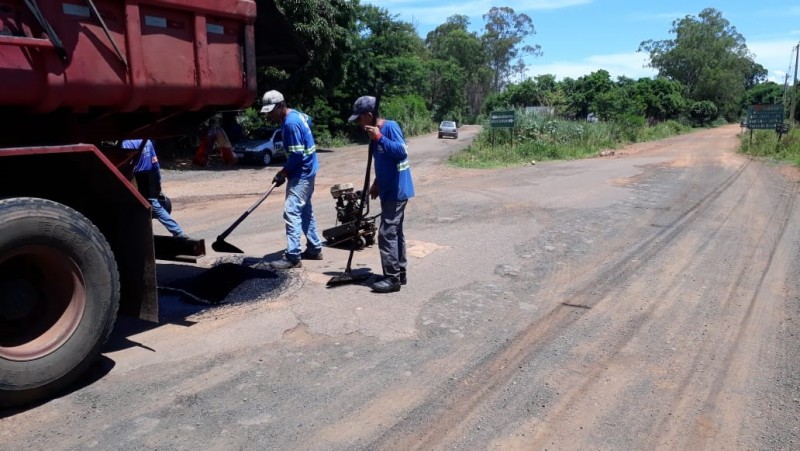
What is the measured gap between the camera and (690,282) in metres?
6.54

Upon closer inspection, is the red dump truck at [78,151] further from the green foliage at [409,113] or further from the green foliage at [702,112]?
the green foliage at [702,112]

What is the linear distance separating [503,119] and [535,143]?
1.57 meters

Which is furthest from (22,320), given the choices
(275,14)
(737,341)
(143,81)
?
(737,341)

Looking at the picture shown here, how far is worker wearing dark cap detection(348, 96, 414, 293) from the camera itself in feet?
18.6

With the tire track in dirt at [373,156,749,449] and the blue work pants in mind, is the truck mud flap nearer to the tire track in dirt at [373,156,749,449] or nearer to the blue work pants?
the blue work pants

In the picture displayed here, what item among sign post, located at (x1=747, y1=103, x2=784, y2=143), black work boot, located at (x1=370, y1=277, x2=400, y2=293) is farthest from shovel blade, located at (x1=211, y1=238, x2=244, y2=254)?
sign post, located at (x1=747, y1=103, x2=784, y2=143)

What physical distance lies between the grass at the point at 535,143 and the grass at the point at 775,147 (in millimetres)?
5922

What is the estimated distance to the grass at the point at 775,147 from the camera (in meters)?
23.1

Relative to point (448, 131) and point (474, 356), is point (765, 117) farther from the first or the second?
point (474, 356)

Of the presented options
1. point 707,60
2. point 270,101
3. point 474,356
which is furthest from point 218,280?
point 707,60

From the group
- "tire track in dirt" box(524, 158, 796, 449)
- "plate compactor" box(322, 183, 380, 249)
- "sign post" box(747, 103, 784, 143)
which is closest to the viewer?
"tire track in dirt" box(524, 158, 796, 449)

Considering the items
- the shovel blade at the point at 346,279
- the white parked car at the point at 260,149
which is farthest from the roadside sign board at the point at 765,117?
the shovel blade at the point at 346,279

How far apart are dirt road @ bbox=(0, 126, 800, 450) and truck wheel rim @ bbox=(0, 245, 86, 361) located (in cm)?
36

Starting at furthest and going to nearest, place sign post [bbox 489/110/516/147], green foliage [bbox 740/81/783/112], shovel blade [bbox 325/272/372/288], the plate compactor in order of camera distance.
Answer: green foliage [bbox 740/81/783/112] < sign post [bbox 489/110/516/147] < the plate compactor < shovel blade [bbox 325/272/372/288]
